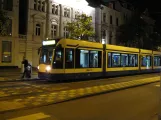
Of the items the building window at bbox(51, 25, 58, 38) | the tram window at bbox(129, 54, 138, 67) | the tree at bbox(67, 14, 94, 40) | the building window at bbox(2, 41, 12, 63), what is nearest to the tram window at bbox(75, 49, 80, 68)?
the tram window at bbox(129, 54, 138, 67)

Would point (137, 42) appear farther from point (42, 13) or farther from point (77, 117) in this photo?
point (77, 117)

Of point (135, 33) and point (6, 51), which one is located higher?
point (135, 33)

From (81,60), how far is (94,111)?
10.3m

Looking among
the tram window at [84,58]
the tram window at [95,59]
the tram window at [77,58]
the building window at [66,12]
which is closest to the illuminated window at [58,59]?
the tram window at [77,58]

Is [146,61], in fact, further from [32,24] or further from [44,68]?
[44,68]

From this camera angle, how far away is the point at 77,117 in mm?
8305

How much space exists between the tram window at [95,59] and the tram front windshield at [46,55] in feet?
12.7

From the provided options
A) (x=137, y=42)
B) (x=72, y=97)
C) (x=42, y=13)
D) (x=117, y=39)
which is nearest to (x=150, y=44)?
(x=137, y=42)

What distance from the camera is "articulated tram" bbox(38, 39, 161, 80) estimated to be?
17609mm

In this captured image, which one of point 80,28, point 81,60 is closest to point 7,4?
point 80,28

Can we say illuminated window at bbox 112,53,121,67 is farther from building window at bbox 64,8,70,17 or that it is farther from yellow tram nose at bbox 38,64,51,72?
building window at bbox 64,8,70,17

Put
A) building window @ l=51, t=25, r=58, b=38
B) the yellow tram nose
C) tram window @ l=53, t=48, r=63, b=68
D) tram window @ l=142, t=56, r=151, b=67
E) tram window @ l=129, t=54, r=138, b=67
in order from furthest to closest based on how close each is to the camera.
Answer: building window @ l=51, t=25, r=58, b=38, tram window @ l=142, t=56, r=151, b=67, tram window @ l=129, t=54, r=138, b=67, the yellow tram nose, tram window @ l=53, t=48, r=63, b=68

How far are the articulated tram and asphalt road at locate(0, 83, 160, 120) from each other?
607 centimetres

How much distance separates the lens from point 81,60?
63.7 ft
